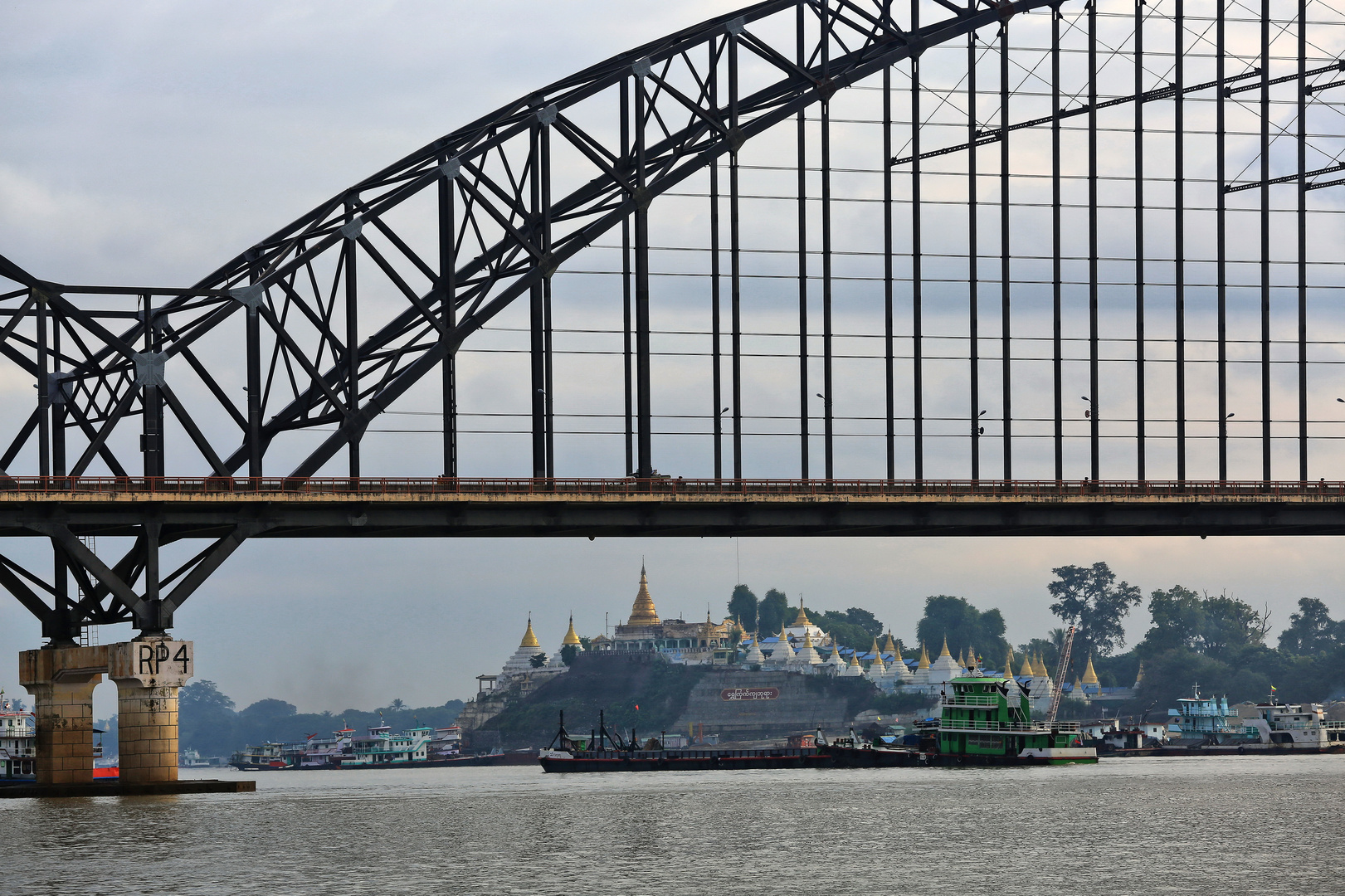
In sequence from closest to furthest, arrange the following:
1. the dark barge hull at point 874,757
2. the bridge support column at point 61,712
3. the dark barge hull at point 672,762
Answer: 1. the bridge support column at point 61,712
2. the dark barge hull at point 874,757
3. the dark barge hull at point 672,762

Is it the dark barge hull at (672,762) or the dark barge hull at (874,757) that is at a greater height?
the dark barge hull at (874,757)

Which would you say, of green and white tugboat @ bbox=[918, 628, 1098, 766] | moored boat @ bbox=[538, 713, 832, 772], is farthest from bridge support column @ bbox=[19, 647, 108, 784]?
moored boat @ bbox=[538, 713, 832, 772]

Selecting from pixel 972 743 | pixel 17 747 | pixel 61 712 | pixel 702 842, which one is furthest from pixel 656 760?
pixel 702 842

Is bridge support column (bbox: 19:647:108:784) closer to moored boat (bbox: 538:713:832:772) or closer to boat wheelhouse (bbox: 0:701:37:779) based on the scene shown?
boat wheelhouse (bbox: 0:701:37:779)

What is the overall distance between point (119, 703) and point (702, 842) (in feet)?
104

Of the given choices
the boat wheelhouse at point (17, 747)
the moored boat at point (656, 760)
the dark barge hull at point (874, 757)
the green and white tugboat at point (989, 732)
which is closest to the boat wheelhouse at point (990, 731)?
the green and white tugboat at point (989, 732)

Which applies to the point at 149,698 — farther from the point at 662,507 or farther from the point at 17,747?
the point at 17,747

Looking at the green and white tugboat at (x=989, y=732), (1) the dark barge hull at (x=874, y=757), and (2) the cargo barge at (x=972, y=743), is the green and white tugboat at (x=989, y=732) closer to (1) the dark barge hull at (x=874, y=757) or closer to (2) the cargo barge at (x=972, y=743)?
(2) the cargo barge at (x=972, y=743)

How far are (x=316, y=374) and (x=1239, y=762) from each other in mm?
107584

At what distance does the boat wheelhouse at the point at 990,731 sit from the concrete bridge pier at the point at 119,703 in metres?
73.3

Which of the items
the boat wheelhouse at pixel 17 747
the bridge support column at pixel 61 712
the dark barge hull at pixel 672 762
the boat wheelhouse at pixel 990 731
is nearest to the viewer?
the bridge support column at pixel 61 712

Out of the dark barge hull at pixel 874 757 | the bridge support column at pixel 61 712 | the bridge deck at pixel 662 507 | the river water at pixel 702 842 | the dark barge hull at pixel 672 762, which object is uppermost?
the bridge deck at pixel 662 507

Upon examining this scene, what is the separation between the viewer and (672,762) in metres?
166

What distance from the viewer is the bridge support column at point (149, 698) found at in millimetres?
83188
